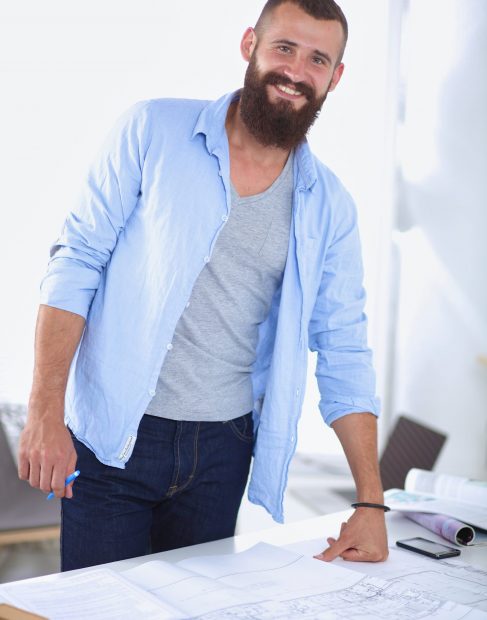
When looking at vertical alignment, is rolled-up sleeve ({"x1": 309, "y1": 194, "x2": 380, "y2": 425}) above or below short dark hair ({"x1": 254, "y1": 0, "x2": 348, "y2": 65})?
Answer: below

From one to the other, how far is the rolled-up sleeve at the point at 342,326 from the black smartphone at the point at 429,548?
10.3 inches

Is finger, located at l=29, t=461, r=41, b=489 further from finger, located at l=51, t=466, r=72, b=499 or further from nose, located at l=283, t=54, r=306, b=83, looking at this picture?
nose, located at l=283, t=54, r=306, b=83

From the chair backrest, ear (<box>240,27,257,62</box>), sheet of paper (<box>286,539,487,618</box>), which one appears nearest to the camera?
sheet of paper (<box>286,539,487,618</box>)

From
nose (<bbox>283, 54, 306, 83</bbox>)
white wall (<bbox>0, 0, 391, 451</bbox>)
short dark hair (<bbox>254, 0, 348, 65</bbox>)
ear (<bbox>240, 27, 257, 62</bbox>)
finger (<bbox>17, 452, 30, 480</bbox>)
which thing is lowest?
finger (<bbox>17, 452, 30, 480</bbox>)

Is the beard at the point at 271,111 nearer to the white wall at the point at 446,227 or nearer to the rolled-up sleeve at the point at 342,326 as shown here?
the rolled-up sleeve at the point at 342,326

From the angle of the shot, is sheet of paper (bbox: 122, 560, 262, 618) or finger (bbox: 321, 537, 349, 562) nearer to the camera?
sheet of paper (bbox: 122, 560, 262, 618)

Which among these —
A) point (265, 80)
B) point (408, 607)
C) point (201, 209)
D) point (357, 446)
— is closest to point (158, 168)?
point (201, 209)

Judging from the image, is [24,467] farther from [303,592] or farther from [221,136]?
[221,136]

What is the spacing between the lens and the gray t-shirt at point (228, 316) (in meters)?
1.42

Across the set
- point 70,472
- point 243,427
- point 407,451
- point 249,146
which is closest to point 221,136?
point 249,146

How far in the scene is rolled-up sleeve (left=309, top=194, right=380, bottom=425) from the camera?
5.05 feet

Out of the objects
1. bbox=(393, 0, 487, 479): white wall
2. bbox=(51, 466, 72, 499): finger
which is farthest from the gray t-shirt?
bbox=(393, 0, 487, 479): white wall

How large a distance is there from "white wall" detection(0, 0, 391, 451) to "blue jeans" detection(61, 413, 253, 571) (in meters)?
2.57

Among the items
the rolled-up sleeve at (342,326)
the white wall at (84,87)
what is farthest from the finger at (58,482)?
the white wall at (84,87)
